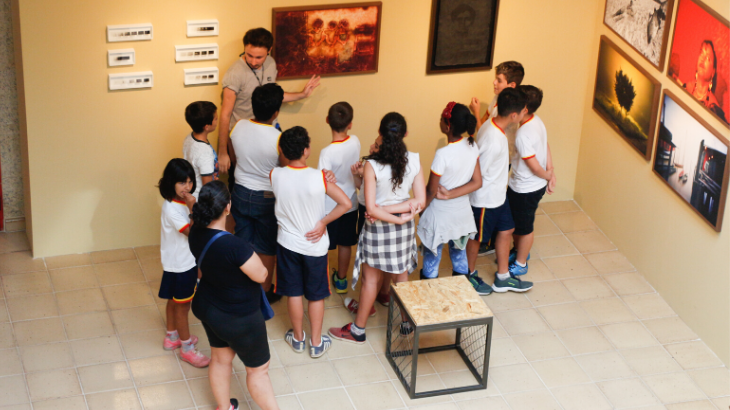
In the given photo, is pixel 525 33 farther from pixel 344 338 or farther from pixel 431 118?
pixel 344 338

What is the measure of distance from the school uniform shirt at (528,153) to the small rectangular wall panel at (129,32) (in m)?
2.78

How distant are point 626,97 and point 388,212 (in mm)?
2588

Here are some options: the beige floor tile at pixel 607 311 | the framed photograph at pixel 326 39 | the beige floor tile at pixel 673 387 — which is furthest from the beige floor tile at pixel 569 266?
the framed photograph at pixel 326 39

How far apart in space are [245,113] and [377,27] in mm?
1259

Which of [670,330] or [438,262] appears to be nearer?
[438,262]

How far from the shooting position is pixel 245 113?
614 centimetres

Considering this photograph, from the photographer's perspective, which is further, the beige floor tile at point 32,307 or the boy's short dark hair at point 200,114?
the beige floor tile at point 32,307

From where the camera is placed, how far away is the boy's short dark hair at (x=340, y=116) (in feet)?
17.3

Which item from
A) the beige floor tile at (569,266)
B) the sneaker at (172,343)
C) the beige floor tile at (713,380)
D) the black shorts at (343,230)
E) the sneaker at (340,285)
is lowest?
the beige floor tile at (713,380)

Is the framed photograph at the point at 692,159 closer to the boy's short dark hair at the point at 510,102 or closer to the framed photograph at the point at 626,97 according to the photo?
the framed photograph at the point at 626,97

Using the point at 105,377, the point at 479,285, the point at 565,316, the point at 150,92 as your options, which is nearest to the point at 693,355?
the point at 565,316

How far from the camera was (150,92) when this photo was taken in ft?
20.1

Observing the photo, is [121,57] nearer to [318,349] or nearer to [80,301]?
[80,301]

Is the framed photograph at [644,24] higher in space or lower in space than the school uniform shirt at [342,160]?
higher
